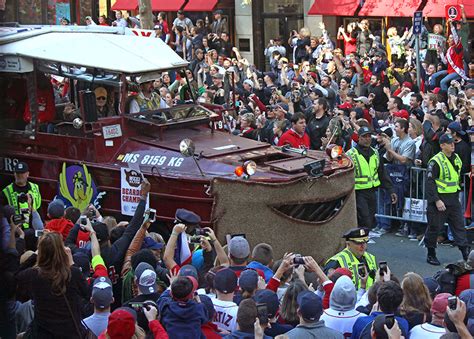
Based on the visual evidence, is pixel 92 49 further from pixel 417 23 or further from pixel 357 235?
pixel 417 23

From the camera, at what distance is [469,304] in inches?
267

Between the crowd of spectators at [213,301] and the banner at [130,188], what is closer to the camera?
the crowd of spectators at [213,301]

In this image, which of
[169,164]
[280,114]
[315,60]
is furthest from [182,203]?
[315,60]

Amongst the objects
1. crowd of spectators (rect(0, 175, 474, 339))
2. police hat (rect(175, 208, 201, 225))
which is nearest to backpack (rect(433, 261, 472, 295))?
crowd of spectators (rect(0, 175, 474, 339))

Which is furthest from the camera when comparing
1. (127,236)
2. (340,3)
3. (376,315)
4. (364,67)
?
(340,3)

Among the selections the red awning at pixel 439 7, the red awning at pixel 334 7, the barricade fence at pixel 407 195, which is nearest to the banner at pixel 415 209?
the barricade fence at pixel 407 195

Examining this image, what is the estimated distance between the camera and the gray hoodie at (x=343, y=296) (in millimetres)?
6613

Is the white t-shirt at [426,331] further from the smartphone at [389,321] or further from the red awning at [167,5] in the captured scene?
the red awning at [167,5]

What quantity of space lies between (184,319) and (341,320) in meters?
1.13

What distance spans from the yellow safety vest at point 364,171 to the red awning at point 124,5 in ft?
62.9

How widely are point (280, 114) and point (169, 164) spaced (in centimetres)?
424

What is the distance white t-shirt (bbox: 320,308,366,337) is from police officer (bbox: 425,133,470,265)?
603 cm

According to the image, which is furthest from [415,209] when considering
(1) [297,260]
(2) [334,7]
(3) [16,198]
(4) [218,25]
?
(4) [218,25]

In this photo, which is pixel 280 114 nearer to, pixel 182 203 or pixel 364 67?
pixel 182 203
